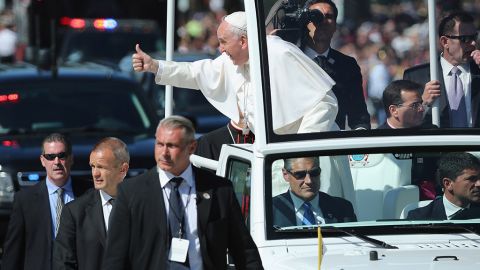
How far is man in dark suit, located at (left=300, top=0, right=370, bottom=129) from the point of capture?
26.6 ft

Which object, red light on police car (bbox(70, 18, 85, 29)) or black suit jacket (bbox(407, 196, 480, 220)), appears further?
red light on police car (bbox(70, 18, 85, 29))

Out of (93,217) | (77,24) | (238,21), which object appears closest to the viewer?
(93,217)

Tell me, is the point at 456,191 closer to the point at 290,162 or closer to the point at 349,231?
the point at 349,231

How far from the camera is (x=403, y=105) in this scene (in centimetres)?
822

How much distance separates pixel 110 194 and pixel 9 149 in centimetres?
519

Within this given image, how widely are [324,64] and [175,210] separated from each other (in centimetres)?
153

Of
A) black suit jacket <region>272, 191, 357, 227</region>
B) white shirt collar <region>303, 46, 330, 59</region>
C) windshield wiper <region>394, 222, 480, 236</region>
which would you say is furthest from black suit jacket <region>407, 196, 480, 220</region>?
white shirt collar <region>303, 46, 330, 59</region>

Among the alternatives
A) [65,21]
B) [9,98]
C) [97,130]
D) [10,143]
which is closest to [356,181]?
[10,143]

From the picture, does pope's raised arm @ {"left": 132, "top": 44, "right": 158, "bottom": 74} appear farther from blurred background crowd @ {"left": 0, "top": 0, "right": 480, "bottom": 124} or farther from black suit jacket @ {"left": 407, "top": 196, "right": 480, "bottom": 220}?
black suit jacket @ {"left": 407, "top": 196, "right": 480, "bottom": 220}

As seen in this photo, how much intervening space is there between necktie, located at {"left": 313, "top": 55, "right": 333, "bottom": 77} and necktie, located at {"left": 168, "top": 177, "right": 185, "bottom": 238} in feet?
4.60

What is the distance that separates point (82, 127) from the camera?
46.0 ft

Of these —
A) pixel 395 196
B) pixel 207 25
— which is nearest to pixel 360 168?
pixel 395 196

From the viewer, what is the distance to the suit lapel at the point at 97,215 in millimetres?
8117

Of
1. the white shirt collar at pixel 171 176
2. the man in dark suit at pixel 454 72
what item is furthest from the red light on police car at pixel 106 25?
the white shirt collar at pixel 171 176
